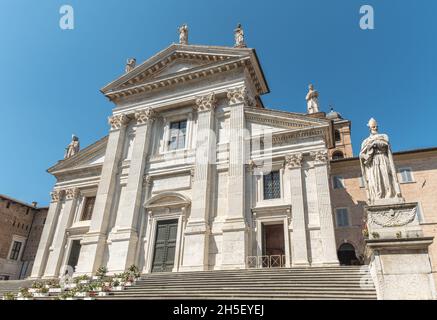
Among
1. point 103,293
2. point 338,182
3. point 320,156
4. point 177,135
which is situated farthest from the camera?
point 338,182

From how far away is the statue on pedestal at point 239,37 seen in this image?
2056cm

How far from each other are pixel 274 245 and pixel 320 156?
212 inches

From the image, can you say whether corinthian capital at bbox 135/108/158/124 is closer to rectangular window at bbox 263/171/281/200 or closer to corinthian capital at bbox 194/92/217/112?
corinthian capital at bbox 194/92/217/112

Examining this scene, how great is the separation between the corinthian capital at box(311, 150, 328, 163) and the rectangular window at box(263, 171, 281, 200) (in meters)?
2.21

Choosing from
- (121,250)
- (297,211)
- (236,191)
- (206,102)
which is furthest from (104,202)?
(297,211)

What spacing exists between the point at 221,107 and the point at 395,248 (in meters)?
14.1

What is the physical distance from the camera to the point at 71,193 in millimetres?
22203

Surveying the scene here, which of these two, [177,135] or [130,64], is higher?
[130,64]

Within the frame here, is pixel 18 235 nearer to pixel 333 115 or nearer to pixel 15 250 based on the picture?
pixel 15 250

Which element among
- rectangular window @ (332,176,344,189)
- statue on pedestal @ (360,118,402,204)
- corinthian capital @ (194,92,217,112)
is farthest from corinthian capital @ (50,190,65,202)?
statue on pedestal @ (360,118,402,204)

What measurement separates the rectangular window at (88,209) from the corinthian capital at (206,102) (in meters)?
10.4

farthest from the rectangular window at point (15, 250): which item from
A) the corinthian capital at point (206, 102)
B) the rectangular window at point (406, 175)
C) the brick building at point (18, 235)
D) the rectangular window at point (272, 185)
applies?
the rectangular window at point (406, 175)

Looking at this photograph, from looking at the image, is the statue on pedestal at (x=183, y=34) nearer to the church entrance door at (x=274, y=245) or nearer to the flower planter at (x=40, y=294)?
the church entrance door at (x=274, y=245)
